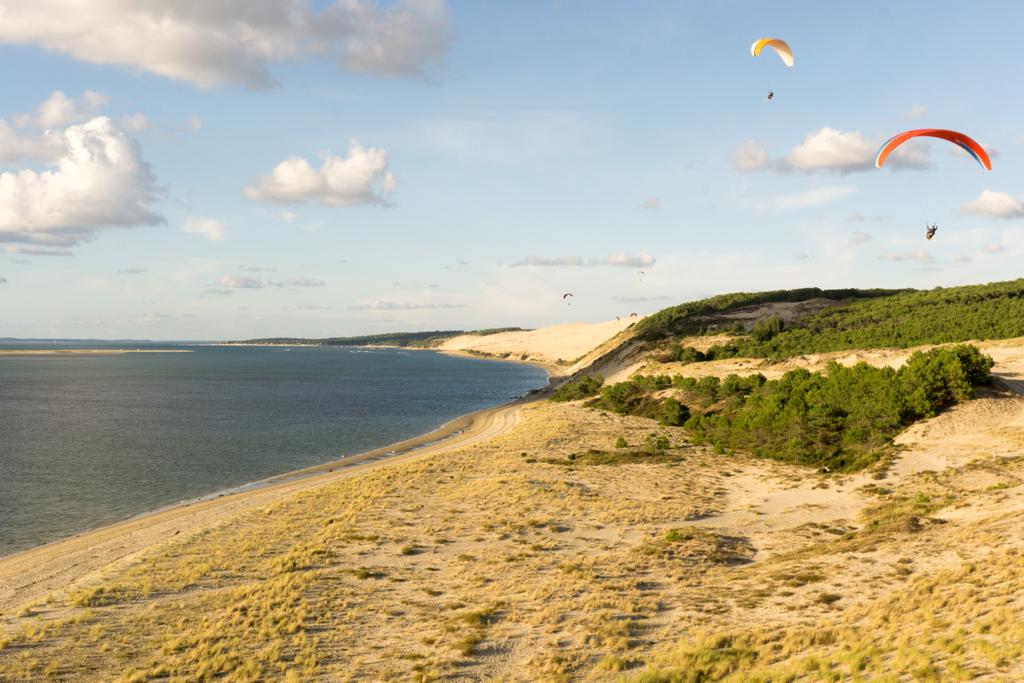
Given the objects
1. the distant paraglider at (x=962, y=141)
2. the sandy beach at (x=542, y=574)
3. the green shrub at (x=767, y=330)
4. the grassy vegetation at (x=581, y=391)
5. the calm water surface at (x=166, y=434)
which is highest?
the distant paraglider at (x=962, y=141)

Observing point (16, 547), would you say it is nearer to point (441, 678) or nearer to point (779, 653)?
point (441, 678)

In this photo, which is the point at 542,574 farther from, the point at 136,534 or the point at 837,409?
the point at 837,409

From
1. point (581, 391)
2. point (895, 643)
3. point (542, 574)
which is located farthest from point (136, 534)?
point (581, 391)

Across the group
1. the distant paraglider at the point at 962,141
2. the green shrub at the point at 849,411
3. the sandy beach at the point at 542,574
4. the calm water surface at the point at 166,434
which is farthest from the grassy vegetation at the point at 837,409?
the calm water surface at the point at 166,434

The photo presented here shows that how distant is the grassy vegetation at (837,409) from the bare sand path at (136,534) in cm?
2465

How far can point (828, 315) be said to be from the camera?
321 ft

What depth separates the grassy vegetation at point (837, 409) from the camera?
39.8 m

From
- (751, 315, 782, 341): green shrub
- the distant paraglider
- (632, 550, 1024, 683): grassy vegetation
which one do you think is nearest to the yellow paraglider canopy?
the distant paraglider

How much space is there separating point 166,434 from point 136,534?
39.0m

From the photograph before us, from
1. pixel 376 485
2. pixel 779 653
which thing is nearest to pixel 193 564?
pixel 376 485

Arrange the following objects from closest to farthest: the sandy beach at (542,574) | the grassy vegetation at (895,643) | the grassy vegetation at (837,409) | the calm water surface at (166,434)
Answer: the grassy vegetation at (895,643)
the sandy beach at (542,574)
the calm water surface at (166,434)
the grassy vegetation at (837,409)

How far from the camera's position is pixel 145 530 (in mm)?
31375

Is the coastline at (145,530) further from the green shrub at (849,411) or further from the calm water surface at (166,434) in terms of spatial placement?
the green shrub at (849,411)

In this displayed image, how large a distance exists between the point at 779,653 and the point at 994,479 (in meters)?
21.0
